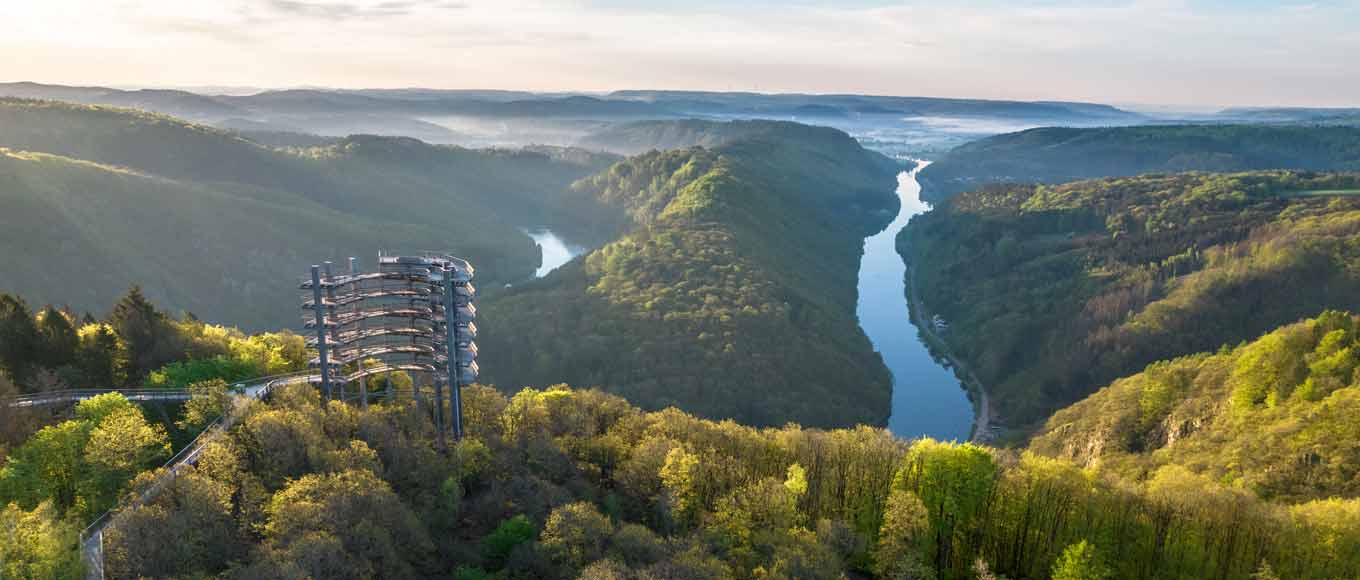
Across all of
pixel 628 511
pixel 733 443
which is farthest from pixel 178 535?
pixel 733 443

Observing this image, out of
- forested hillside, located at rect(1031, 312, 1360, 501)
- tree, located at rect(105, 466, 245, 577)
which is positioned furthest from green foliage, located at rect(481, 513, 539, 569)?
forested hillside, located at rect(1031, 312, 1360, 501)

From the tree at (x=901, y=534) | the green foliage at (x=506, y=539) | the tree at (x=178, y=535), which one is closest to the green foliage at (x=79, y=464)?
the tree at (x=178, y=535)

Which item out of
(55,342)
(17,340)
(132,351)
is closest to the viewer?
(17,340)

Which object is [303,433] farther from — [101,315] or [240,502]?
[101,315]

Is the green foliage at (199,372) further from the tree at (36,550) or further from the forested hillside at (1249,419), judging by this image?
the forested hillside at (1249,419)

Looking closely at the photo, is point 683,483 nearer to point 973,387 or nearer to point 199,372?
point 199,372

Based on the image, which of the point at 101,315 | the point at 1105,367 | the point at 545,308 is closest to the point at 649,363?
the point at 545,308
